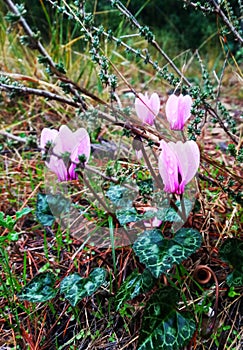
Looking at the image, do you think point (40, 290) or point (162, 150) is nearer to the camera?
point (162, 150)

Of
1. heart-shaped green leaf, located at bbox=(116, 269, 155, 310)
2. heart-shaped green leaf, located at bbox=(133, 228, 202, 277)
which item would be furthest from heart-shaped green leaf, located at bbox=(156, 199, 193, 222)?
heart-shaped green leaf, located at bbox=(116, 269, 155, 310)

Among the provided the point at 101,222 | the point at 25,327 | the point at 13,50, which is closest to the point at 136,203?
the point at 101,222

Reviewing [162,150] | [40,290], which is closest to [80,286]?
[40,290]

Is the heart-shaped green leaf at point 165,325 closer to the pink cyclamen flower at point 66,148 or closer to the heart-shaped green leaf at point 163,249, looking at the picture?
the heart-shaped green leaf at point 163,249

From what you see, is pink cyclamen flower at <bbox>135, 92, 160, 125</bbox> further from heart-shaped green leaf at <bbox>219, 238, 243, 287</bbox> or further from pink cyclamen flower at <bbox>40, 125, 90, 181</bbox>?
heart-shaped green leaf at <bbox>219, 238, 243, 287</bbox>

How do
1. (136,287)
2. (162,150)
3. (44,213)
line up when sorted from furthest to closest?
(44,213) < (136,287) < (162,150)

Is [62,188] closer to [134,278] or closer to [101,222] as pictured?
[101,222]

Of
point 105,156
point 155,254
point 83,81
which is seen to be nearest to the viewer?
point 155,254

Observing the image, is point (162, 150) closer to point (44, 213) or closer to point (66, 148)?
point (66, 148)
